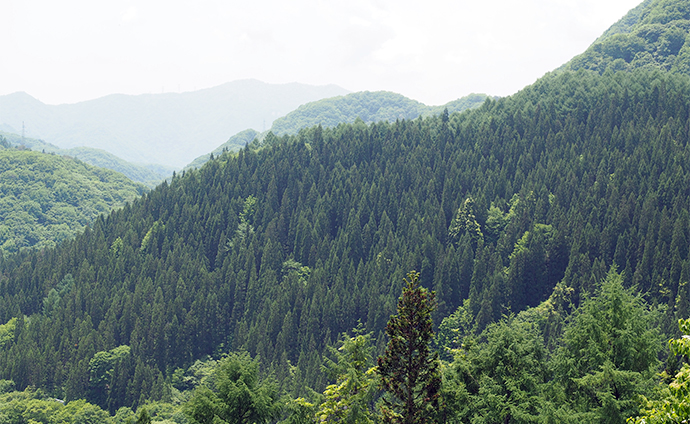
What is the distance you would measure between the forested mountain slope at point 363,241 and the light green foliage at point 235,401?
62.3 metres

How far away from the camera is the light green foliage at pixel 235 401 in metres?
45.6

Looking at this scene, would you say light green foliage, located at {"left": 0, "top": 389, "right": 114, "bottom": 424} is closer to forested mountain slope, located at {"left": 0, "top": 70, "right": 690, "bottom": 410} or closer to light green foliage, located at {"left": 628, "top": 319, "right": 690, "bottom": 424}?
forested mountain slope, located at {"left": 0, "top": 70, "right": 690, "bottom": 410}

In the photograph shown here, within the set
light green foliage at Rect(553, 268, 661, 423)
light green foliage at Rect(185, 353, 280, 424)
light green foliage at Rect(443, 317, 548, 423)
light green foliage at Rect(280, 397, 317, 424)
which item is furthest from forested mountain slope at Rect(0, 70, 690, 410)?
light green foliage at Rect(280, 397, 317, 424)

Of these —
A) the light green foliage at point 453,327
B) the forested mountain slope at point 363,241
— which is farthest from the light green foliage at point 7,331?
the light green foliage at point 453,327

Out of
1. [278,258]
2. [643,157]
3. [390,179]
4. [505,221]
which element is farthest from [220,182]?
[643,157]

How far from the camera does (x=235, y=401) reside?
46.5 meters

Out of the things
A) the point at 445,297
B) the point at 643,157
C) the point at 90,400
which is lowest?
the point at 90,400

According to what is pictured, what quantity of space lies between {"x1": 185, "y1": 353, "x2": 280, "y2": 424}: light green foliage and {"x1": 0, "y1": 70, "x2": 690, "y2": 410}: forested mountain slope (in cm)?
6230

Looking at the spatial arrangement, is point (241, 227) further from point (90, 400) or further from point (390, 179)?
point (90, 400)

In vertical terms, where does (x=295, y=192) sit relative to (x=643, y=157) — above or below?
below

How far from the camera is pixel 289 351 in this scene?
13412 cm

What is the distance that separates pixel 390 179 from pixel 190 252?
5910 cm

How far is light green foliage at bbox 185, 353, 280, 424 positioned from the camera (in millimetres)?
45562

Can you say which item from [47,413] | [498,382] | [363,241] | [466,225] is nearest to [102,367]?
[47,413]
